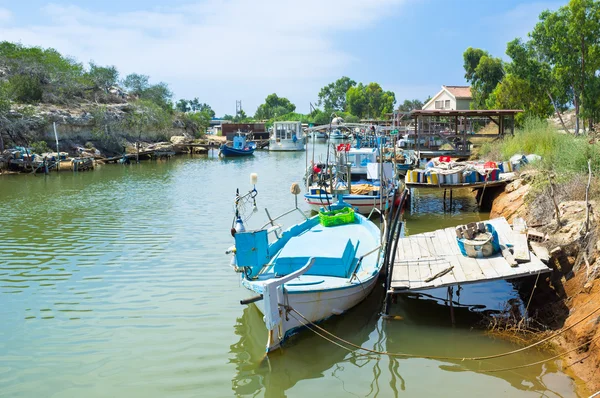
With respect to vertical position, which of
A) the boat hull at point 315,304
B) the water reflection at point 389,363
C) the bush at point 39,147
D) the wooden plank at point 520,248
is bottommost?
the water reflection at point 389,363

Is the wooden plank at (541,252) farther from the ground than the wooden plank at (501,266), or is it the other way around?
the wooden plank at (541,252)

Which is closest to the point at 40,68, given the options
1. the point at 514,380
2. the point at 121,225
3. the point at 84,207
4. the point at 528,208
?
the point at 84,207

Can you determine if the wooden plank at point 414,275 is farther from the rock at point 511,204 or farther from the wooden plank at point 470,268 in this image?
the rock at point 511,204

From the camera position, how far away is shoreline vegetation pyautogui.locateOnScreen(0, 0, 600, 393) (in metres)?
8.80

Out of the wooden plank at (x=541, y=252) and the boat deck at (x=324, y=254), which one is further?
the wooden plank at (x=541, y=252)

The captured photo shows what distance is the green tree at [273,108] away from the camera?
128 metres

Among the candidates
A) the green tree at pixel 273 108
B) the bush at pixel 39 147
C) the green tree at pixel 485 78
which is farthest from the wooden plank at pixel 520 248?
the green tree at pixel 273 108

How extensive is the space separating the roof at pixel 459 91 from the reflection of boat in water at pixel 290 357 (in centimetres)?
5399

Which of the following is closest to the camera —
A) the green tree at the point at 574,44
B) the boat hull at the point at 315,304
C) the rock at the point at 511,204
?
the boat hull at the point at 315,304

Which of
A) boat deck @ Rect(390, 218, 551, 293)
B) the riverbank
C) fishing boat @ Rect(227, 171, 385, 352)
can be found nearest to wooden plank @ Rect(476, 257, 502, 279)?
boat deck @ Rect(390, 218, 551, 293)

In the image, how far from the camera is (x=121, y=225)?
712 inches

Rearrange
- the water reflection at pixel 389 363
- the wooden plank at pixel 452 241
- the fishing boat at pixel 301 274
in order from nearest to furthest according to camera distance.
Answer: the water reflection at pixel 389 363 < the fishing boat at pixel 301 274 < the wooden plank at pixel 452 241

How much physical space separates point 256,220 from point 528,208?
9301 millimetres

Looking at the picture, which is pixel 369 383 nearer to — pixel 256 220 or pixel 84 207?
pixel 256 220
